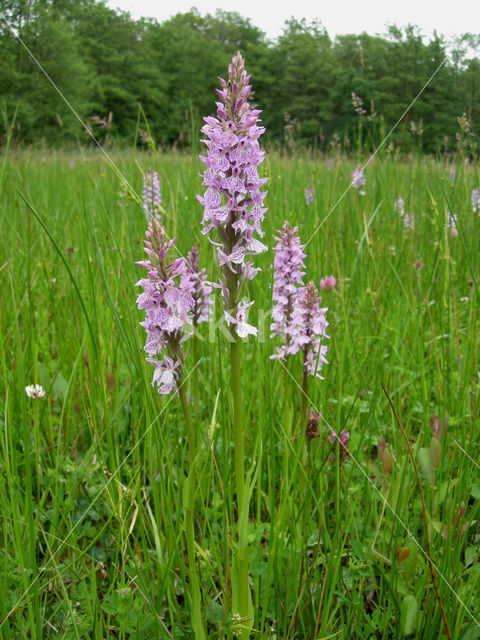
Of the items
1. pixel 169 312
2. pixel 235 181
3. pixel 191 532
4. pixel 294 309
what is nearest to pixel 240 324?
pixel 169 312

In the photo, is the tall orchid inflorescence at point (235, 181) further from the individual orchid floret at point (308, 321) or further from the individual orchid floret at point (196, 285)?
the individual orchid floret at point (308, 321)

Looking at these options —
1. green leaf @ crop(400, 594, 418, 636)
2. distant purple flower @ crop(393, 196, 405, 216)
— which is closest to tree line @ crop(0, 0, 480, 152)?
distant purple flower @ crop(393, 196, 405, 216)

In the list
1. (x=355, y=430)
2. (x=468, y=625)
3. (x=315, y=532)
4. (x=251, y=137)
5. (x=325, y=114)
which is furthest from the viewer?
(x=325, y=114)

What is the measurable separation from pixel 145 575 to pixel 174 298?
898 mm

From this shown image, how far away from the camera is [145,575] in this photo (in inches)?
53.9

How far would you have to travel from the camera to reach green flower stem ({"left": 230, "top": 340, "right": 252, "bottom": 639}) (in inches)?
36.6

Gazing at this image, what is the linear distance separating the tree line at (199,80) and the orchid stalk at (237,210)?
1.38 metres

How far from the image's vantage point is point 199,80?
30.3 meters

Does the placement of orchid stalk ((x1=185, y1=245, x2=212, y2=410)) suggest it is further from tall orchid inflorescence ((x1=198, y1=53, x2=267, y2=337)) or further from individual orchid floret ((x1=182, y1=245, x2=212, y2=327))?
tall orchid inflorescence ((x1=198, y1=53, x2=267, y2=337))

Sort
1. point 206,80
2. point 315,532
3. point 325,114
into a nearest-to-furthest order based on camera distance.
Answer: point 315,532 → point 206,80 → point 325,114

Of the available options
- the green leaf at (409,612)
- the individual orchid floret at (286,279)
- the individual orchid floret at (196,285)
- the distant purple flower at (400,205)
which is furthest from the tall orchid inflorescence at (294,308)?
the distant purple flower at (400,205)

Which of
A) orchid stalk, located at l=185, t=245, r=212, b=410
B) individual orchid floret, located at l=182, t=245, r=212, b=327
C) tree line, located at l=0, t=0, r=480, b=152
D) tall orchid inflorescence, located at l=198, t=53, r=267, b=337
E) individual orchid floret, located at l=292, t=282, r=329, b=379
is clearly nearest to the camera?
tall orchid inflorescence, located at l=198, t=53, r=267, b=337

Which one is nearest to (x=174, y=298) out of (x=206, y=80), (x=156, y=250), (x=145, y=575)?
(x=156, y=250)

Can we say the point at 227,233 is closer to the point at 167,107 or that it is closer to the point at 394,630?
the point at 394,630
